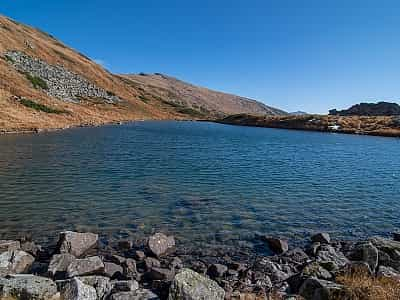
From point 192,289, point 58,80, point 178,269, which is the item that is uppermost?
point 58,80

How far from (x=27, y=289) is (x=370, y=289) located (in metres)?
10.3

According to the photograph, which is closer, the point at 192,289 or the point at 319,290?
the point at 192,289

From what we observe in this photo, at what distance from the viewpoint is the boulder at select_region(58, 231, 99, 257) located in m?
15.6

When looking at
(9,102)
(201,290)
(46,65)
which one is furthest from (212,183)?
(46,65)

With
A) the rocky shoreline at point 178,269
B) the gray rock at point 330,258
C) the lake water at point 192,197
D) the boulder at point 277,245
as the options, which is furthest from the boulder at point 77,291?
the boulder at point 277,245

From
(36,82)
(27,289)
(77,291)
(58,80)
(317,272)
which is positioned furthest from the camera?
(58,80)

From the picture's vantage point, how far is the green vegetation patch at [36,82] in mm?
122156

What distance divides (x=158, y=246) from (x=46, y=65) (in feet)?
520

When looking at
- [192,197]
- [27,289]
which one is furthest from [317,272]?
[192,197]

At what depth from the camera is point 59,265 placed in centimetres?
1356

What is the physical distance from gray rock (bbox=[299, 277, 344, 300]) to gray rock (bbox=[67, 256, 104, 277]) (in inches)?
312

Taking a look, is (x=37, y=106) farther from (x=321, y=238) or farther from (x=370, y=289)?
(x=370, y=289)

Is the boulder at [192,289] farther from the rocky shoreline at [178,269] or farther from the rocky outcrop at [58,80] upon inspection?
the rocky outcrop at [58,80]

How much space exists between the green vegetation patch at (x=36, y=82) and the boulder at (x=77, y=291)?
12515 centimetres
